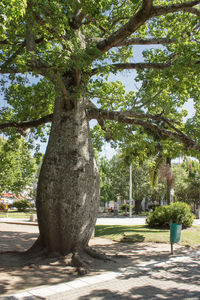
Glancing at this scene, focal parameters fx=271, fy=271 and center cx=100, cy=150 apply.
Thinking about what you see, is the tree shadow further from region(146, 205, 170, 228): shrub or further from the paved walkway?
region(146, 205, 170, 228): shrub

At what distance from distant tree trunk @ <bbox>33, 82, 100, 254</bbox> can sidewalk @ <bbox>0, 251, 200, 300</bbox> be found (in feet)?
5.53

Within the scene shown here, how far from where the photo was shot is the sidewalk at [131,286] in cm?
502

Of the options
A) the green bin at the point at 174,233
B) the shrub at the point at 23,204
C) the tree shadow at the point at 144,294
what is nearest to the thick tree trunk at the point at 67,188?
the tree shadow at the point at 144,294

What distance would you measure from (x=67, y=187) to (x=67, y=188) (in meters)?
0.03

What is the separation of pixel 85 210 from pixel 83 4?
222 inches

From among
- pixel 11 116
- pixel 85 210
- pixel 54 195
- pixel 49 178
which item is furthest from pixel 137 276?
pixel 11 116

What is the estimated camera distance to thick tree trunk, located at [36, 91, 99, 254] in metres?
7.69

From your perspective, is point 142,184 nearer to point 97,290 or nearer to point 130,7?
point 130,7

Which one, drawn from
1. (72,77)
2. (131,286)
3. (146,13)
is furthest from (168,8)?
(131,286)

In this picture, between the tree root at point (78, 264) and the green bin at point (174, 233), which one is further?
the green bin at point (174, 233)

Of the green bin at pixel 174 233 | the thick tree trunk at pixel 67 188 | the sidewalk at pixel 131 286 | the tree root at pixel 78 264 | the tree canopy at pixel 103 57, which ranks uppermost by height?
the tree canopy at pixel 103 57

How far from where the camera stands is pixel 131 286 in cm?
570

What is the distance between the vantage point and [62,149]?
8133 millimetres

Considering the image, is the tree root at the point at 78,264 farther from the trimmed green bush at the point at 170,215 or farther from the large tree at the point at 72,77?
the trimmed green bush at the point at 170,215
